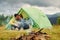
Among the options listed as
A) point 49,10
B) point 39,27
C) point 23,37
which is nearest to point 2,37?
point 23,37

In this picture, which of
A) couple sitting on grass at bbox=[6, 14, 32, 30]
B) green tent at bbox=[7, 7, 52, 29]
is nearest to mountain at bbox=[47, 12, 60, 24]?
green tent at bbox=[7, 7, 52, 29]

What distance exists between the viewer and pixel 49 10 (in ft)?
12.9

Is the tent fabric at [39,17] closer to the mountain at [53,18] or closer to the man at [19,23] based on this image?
the mountain at [53,18]

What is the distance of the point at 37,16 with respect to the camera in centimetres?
402

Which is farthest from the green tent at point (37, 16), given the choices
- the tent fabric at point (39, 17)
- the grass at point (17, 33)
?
the grass at point (17, 33)

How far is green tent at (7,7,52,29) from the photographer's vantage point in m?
3.91

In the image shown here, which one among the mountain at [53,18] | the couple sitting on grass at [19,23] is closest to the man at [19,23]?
the couple sitting on grass at [19,23]

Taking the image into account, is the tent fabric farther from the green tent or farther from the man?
the man

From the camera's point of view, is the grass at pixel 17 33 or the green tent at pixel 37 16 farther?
the green tent at pixel 37 16

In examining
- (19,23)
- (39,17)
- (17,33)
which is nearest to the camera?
(17,33)

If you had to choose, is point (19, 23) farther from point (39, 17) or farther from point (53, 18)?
point (53, 18)

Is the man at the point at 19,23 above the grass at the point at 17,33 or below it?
above

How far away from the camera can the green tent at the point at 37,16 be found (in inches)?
154

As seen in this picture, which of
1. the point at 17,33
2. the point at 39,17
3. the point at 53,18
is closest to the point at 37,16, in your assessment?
the point at 39,17
